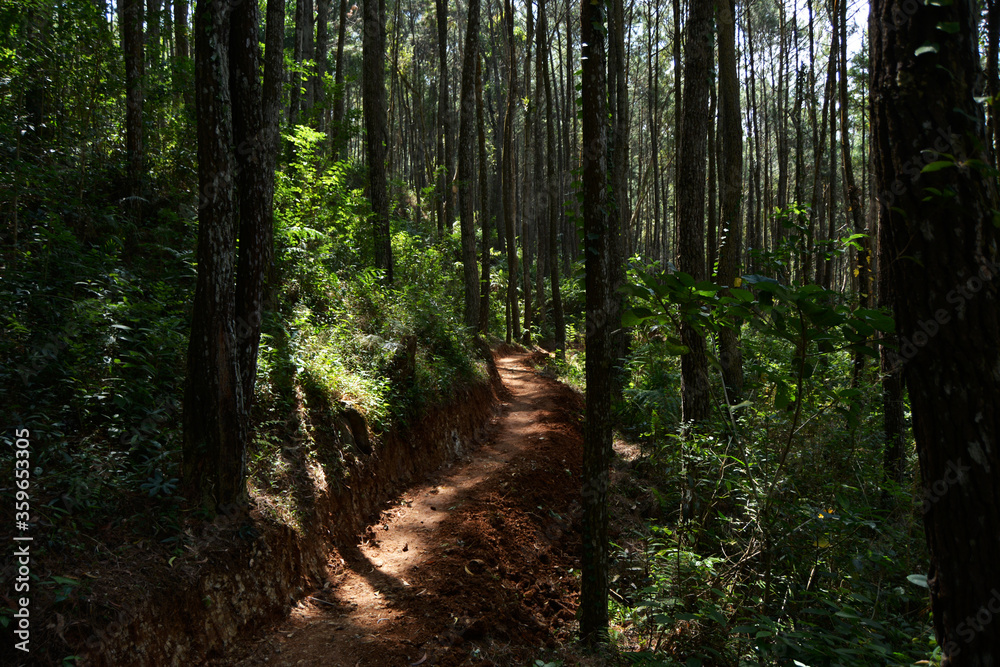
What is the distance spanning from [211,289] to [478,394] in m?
6.56

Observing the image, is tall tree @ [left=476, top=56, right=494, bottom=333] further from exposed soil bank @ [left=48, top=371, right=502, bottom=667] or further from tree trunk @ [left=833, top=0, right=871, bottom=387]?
exposed soil bank @ [left=48, top=371, right=502, bottom=667]

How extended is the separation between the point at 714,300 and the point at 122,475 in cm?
459

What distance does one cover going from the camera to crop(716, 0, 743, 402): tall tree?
801 cm

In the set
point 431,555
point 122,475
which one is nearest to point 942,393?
point 431,555

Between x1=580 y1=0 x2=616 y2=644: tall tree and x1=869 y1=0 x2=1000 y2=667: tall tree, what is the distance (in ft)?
7.51

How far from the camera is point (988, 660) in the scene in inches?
82.0

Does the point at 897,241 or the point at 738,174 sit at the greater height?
the point at 738,174

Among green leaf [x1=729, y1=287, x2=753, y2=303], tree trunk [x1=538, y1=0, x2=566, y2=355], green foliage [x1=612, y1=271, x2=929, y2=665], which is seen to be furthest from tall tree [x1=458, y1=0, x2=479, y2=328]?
green leaf [x1=729, y1=287, x2=753, y2=303]

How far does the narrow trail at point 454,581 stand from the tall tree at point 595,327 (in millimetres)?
680

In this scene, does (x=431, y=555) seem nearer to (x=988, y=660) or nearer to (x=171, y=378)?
(x=171, y=378)

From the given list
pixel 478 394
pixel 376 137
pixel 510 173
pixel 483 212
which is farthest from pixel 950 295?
pixel 510 173

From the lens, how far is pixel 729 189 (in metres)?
8.20

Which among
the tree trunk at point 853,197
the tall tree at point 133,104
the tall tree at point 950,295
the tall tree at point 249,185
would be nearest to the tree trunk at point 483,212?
the tree trunk at point 853,197

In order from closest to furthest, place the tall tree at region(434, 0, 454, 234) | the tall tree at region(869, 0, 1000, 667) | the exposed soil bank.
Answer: the tall tree at region(869, 0, 1000, 667)
the exposed soil bank
the tall tree at region(434, 0, 454, 234)
